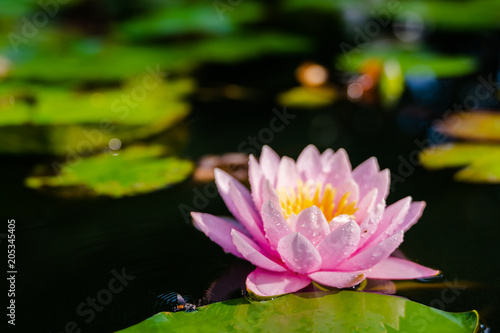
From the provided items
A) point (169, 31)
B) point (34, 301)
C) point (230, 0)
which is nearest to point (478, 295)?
point (34, 301)

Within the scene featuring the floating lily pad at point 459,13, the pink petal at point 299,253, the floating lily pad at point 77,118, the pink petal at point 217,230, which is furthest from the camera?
the floating lily pad at point 459,13

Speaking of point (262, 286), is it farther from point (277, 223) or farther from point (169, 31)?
point (169, 31)

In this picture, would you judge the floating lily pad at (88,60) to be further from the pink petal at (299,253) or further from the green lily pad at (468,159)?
the pink petal at (299,253)

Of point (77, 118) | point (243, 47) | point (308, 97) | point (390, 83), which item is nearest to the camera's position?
point (77, 118)

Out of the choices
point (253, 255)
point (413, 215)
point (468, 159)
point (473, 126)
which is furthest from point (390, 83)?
point (253, 255)

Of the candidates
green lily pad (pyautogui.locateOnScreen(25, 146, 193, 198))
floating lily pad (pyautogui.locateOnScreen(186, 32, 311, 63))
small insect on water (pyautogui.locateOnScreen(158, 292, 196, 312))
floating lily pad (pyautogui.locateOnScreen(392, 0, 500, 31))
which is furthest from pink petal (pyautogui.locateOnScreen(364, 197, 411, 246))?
floating lily pad (pyautogui.locateOnScreen(392, 0, 500, 31))

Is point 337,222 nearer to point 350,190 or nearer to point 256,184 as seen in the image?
point 350,190

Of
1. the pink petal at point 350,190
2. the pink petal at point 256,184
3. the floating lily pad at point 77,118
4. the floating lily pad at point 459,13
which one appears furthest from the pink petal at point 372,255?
the floating lily pad at point 459,13
